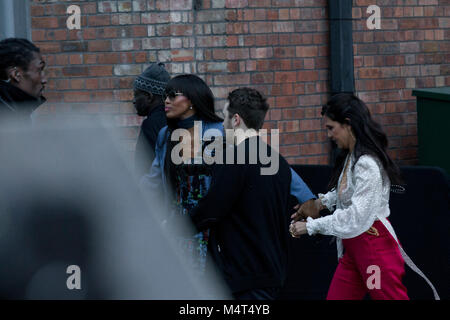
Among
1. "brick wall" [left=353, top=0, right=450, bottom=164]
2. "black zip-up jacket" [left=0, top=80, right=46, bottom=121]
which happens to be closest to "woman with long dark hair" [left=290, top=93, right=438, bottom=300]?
"black zip-up jacket" [left=0, top=80, right=46, bottom=121]

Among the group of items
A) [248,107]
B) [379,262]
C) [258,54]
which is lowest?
[379,262]

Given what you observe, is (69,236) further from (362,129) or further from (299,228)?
(362,129)

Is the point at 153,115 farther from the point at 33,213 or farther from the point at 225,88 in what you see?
the point at 33,213

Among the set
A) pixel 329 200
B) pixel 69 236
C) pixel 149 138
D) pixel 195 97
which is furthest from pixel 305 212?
pixel 69 236

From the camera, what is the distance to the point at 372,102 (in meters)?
6.52

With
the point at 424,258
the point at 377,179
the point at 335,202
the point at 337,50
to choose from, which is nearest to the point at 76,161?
the point at 377,179

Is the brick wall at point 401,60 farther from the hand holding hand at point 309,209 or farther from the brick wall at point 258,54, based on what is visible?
the hand holding hand at point 309,209

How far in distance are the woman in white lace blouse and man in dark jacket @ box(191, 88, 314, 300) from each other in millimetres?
293

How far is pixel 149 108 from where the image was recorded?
5078 millimetres

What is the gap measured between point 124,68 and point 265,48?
1.22 metres

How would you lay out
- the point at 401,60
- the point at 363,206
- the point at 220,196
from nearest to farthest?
the point at 220,196 < the point at 363,206 < the point at 401,60

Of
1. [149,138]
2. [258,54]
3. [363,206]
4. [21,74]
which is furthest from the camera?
[258,54]

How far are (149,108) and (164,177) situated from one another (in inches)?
44.3

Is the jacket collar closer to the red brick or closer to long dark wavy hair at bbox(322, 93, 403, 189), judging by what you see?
long dark wavy hair at bbox(322, 93, 403, 189)
